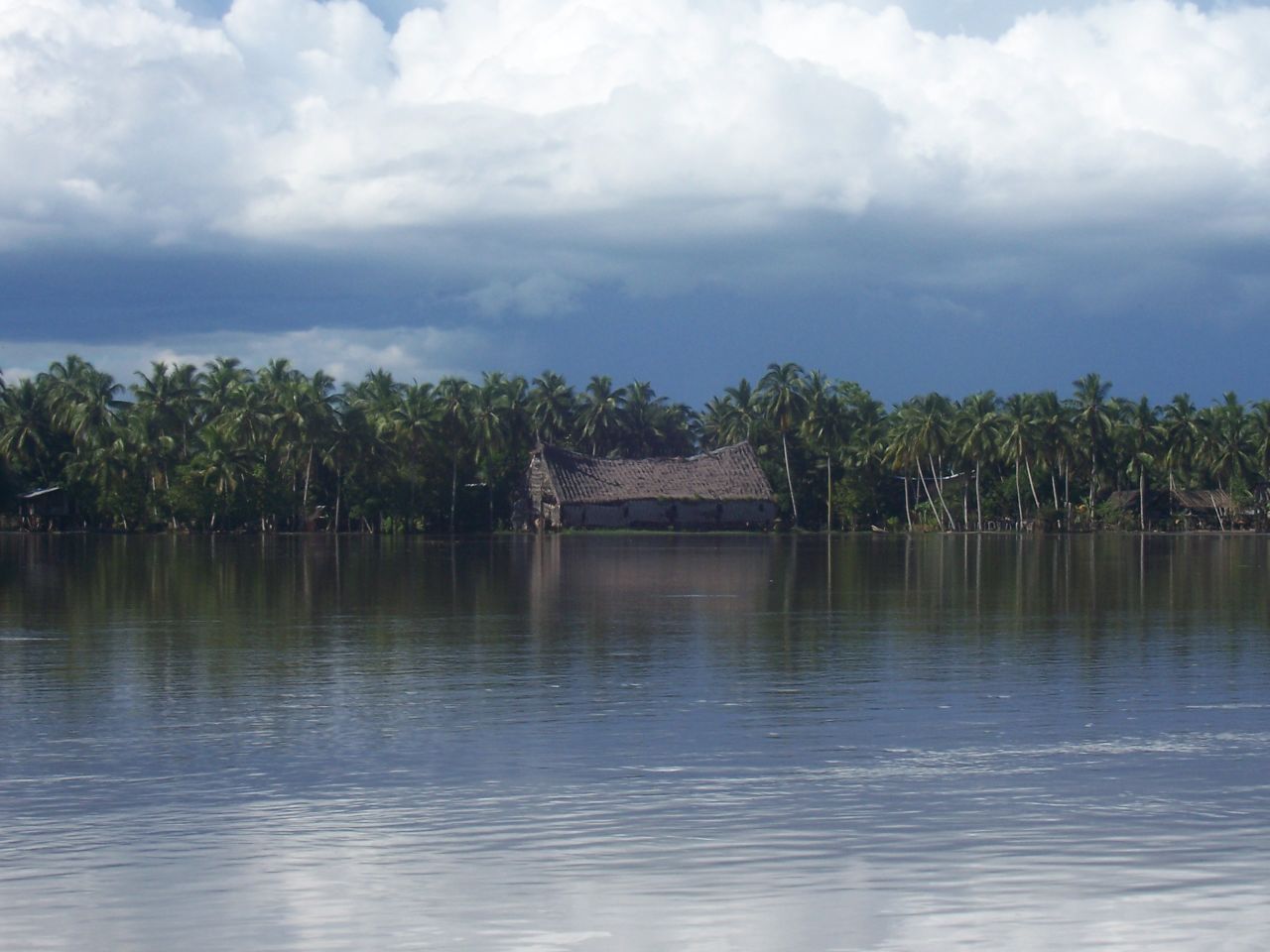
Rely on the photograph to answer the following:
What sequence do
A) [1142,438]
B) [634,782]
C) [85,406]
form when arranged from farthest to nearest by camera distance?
[1142,438] < [85,406] < [634,782]

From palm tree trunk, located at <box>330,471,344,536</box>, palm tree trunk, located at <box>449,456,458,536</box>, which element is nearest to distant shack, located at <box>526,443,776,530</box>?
palm tree trunk, located at <box>449,456,458,536</box>

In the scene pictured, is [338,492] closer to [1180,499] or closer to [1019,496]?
[1019,496]

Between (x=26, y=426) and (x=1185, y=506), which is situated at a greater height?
(x=26, y=426)

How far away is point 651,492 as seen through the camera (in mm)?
81188

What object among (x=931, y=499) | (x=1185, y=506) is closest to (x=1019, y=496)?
(x=931, y=499)

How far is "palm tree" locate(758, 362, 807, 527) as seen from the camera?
85875mm

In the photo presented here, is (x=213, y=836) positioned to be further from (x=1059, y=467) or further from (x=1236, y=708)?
(x=1059, y=467)

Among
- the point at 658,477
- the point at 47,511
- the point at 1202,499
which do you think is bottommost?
the point at 1202,499

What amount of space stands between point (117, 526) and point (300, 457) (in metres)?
12.2

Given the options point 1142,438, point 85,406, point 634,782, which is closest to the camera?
point 634,782

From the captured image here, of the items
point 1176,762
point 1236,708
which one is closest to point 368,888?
point 1176,762

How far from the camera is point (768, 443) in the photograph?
89.7 meters

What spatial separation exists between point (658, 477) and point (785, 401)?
9424mm

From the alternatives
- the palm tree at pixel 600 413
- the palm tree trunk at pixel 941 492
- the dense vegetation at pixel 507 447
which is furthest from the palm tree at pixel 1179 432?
the palm tree at pixel 600 413
